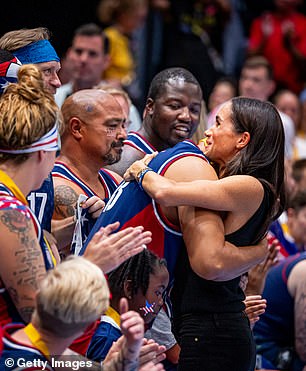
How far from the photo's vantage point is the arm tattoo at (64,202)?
13.6 ft

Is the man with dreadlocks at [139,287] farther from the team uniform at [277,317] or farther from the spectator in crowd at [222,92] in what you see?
the spectator in crowd at [222,92]

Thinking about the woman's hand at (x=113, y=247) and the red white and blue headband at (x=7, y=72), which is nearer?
the woman's hand at (x=113, y=247)

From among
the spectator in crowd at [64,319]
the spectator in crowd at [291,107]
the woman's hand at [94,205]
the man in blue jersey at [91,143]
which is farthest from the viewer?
the spectator in crowd at [291,107]

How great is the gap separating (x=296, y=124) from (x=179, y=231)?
5640 mm

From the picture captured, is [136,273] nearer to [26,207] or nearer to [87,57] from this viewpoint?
[26,207]

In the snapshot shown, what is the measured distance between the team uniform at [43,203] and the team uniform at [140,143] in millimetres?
1108

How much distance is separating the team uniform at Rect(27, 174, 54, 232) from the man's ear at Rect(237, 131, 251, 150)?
2.90 feet

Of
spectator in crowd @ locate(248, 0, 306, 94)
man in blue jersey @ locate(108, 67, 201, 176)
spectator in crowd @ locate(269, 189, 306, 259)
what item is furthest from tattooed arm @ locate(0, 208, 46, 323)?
spectator in crowd @ locate(248, 0, 306, 94)

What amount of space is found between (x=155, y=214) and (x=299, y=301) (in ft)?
6.21

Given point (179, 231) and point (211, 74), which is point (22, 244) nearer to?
point (179, 231)

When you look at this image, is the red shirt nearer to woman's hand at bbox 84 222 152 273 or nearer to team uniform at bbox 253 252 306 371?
team uniform at bbox 253 252 306 371

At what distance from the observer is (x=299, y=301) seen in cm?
514

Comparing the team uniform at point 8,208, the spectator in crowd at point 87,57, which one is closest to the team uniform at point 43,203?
the team uniform at point 8,208

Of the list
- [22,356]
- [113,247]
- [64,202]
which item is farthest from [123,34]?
[22,356]
